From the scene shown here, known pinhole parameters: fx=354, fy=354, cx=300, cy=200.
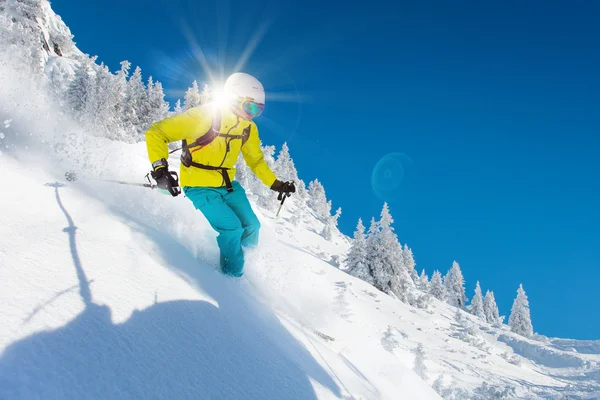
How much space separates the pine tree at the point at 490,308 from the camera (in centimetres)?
7181

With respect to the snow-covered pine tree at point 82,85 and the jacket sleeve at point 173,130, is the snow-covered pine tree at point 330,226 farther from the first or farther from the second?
the jacket sleeve at point 173,130

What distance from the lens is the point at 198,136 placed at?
4.99 metres

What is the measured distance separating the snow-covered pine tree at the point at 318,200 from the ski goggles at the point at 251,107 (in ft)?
250

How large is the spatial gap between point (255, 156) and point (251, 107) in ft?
3.71

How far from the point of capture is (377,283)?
38250 millimetres

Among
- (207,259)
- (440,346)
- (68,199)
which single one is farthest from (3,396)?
(440,346)

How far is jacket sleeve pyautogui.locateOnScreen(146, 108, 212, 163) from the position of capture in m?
4.64

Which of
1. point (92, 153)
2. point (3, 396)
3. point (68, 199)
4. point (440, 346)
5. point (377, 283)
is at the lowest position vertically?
point (3, 396)

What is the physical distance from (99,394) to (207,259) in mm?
3789

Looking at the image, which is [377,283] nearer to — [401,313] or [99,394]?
[401,313]

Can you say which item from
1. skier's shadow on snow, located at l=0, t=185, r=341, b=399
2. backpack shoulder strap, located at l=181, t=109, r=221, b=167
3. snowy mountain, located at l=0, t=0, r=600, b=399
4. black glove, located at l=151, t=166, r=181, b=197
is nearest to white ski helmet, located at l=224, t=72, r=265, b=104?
backpack shoulder strap, located at l=181, t=109, r=221, b=167

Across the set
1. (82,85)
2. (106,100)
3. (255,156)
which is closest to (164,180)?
(255,156)

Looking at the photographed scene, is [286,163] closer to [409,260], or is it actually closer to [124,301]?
[409,260]

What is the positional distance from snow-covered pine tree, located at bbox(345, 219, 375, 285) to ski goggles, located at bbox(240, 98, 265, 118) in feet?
115
